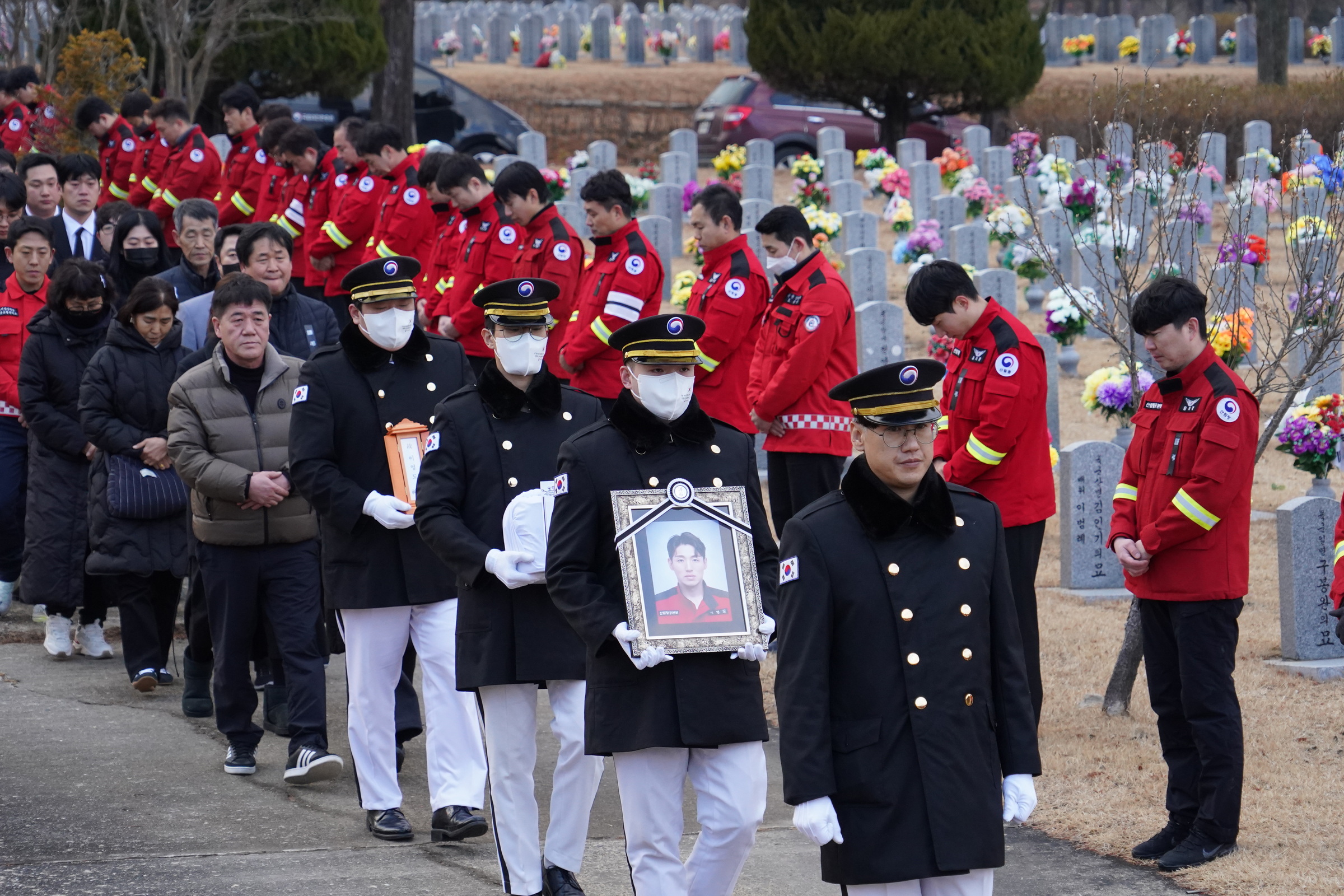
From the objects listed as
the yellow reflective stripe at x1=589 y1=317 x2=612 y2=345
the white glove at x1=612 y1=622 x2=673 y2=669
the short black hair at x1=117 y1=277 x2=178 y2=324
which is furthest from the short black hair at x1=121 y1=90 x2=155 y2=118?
the white glove at x1=612 y1=622 x2=673 y2=669

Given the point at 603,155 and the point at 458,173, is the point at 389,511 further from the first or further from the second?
the point at 603,155

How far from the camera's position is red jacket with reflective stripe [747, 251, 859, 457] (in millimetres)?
7535

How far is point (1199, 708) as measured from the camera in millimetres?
5379

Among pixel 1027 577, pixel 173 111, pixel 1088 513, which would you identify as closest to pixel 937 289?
pixel 1027 577

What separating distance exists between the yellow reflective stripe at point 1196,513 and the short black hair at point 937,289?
1.10 m

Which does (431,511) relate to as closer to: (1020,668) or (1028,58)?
(1020,668)

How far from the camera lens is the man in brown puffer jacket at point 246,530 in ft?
20.3

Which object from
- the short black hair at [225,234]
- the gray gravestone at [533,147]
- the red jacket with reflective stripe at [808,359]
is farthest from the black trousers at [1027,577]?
the gray gravestone at [533,147]

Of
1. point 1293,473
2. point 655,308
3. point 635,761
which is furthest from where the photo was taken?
point 1293,473

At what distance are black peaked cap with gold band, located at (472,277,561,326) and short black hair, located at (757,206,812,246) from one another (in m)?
2.59

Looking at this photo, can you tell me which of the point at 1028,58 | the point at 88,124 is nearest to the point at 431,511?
the point at 88,124

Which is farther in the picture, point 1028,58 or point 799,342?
point 1028,58

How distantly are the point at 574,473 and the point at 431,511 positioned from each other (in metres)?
0.81

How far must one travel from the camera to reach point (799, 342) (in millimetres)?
7547
